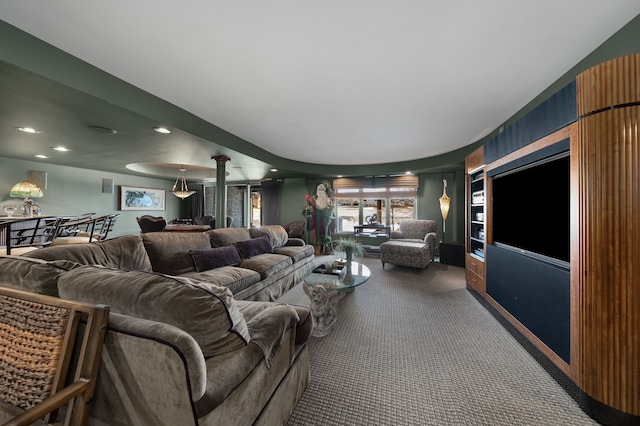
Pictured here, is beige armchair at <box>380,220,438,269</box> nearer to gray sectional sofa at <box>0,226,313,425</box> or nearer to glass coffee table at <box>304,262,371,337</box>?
glass coffee table at <box>304,262,371,337</box>

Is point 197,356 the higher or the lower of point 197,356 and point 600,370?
the higher

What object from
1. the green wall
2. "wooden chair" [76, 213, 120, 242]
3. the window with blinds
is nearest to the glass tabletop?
"wooden chair" [76, 213, 120, 242]

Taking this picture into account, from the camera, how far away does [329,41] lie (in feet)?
5.98

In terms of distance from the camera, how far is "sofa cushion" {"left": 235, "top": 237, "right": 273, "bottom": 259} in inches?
143

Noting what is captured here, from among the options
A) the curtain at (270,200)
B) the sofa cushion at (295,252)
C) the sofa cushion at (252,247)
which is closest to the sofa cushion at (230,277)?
the sofa cushion at (252,247)

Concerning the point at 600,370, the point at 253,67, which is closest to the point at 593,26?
the point at 600,370

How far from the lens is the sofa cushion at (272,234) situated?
14.2 feet

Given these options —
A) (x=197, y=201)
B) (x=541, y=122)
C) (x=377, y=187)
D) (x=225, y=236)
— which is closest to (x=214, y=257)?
(x=225, y=236)

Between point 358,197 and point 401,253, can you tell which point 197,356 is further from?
point 358,197

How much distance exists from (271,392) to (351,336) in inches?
49.3

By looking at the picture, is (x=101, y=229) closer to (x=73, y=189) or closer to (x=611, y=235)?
(x=73, y=189)

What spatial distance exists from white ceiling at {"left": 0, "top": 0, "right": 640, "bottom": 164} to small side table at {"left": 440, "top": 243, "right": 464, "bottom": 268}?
2.82 meters

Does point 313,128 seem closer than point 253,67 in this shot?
No

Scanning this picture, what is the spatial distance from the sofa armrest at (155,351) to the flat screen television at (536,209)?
237 cm
